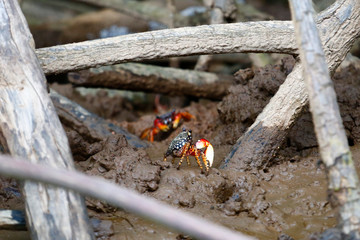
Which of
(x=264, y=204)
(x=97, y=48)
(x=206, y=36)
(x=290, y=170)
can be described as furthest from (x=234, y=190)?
(x=97, y=48)

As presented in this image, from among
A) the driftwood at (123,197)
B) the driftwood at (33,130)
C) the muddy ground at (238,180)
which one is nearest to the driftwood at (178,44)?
the driftwood at (33,130)

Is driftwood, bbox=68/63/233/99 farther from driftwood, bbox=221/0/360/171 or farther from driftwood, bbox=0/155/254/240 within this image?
driftwood, bbox=0/155/254/240

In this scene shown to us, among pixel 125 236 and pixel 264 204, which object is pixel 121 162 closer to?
pixel 125 236

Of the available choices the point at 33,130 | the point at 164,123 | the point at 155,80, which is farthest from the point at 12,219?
the point at 155,80

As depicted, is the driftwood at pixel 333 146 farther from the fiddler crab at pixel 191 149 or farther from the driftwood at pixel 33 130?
the driftwood at pixel 33 130

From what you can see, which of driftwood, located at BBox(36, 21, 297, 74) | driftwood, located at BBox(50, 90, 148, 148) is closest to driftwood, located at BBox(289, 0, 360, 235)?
driftwood, located at BBox(36, 21, 297, 74)

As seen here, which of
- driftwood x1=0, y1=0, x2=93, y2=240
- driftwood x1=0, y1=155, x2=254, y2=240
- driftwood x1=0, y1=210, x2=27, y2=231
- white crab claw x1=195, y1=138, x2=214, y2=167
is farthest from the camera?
white crab claw x1=195, y1=138, x2=214, y2=167

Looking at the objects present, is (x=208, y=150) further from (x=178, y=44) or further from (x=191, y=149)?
(x=178, y=44)
